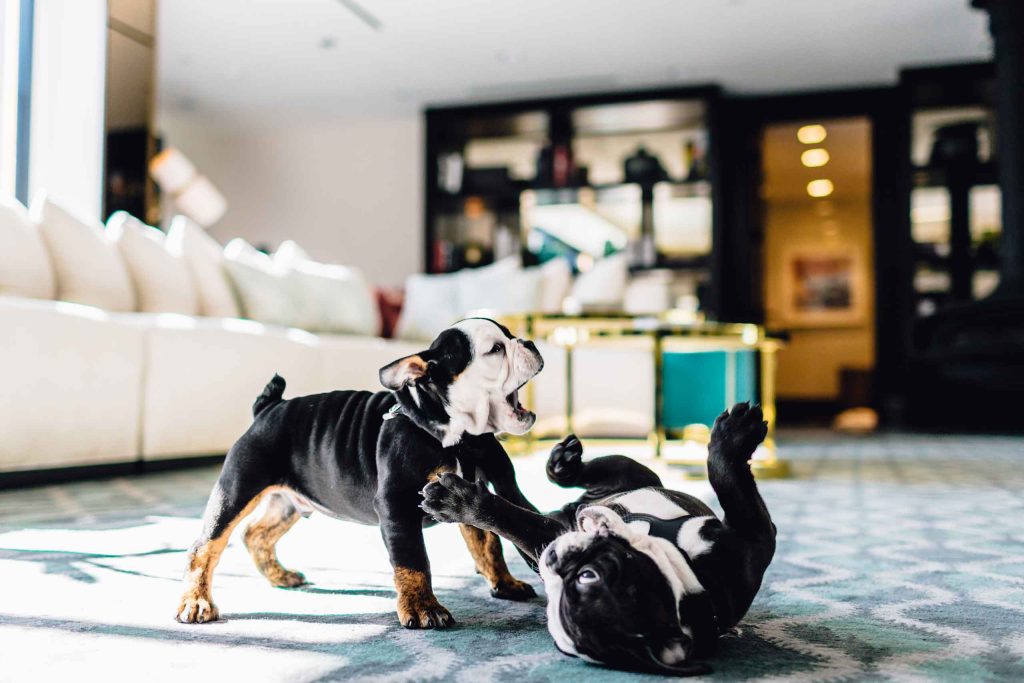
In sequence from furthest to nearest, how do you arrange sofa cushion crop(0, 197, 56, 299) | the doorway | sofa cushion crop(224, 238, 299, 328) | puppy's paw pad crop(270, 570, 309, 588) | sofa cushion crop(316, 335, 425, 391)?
the doorway
sofa cushion crop(224, 238, 299, 328)
sofa cushion crop(316, 335, 425, 391)
sofa cushion crop(0, 197, 56, 299)
puppy's paw pad crop(270, 570, 309, 588)

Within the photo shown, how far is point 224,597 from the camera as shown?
1.19 metres

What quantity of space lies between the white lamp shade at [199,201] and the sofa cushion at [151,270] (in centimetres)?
262

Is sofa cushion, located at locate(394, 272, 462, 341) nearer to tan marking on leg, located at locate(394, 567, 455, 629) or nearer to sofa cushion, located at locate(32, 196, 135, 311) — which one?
sofa cushion, located at locate(32, 196, 135, 311)

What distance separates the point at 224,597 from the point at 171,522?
0.72 metres

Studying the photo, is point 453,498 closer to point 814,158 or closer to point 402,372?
point 402,372

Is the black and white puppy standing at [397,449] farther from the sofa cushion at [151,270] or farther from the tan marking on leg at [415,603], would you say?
the sofa cushion at [151,270]

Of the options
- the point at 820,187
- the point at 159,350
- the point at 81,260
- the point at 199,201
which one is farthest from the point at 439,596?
the point at 820,187

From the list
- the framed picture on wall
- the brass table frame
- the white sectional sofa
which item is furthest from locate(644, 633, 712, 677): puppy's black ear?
the framed picture on wall

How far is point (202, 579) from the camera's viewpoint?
1080mm

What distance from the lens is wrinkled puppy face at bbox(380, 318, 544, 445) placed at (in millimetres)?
1008

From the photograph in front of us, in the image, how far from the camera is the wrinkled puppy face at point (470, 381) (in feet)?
3.31

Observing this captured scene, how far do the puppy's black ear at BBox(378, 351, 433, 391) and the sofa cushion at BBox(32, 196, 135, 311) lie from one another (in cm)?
226

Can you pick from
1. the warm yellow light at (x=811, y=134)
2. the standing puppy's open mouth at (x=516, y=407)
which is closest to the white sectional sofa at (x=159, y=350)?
the standing puppy's open mouth at (x=516, y=407)

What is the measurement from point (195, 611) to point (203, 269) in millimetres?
2726
